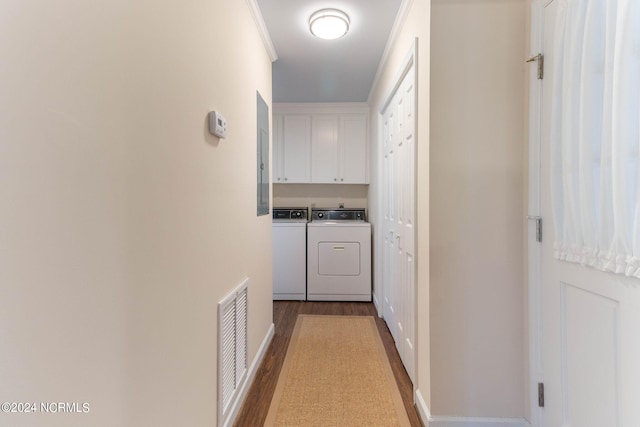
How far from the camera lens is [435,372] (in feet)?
4.65

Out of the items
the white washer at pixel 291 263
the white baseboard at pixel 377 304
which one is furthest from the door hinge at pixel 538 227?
the white washer at pixel 291 263

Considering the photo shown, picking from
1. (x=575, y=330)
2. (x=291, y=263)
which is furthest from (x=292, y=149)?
(x=575, y=330)

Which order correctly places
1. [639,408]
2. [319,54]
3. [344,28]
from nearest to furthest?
[639,408] → [344,28] → [319,54]

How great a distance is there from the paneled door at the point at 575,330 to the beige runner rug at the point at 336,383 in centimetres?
71

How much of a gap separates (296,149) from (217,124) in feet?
8.79

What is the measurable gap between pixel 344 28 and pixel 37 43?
1911 millimetres

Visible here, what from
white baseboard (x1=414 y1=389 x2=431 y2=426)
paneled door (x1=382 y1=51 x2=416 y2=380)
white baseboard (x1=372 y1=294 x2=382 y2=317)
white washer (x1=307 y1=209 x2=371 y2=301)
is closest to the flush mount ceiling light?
paneled door (x1=382 y1=51 x2=416 y2=380)

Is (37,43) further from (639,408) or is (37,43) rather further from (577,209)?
(639,408)

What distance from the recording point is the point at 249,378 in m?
1.80

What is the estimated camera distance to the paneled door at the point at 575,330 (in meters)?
0.97

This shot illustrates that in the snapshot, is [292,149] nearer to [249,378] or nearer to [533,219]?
[249,378]

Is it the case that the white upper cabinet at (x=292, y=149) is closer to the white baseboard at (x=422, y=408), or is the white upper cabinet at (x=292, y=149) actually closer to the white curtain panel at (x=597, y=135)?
the white baseboard at (x=422, y=408)

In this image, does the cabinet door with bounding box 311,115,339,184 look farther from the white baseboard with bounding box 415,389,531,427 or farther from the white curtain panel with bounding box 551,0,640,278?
the white baseboard with bounding box 415,389,531,427

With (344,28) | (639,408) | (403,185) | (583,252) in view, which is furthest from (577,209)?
(344,28)
